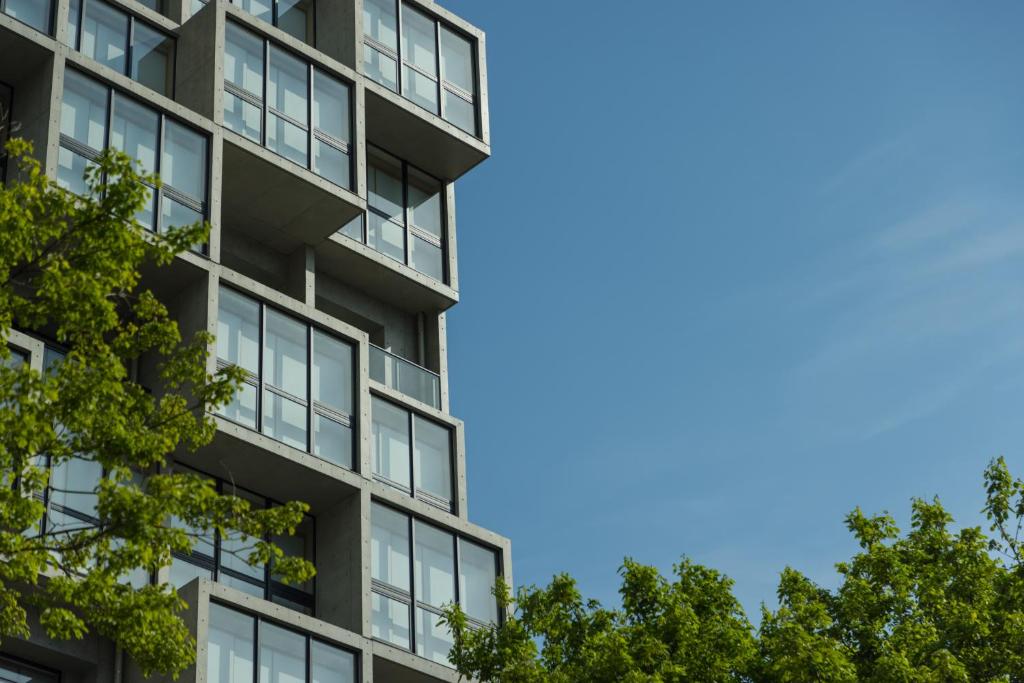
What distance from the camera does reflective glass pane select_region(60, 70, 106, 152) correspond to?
3266 cm

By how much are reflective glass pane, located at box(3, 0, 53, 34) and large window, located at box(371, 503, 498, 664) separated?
1132 centimetres

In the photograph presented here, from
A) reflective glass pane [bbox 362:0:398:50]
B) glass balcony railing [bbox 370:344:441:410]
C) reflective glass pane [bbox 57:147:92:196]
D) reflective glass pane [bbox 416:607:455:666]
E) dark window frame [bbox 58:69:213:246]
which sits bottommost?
reflective glass pane [bbox 416:607:455:666]

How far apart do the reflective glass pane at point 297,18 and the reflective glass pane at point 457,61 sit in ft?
11.3

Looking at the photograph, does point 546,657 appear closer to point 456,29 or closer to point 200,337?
point 200,337

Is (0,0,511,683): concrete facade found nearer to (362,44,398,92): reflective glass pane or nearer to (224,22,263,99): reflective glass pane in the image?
(224,22,263,99): reflective glass pane

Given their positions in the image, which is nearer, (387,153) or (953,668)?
(953,668)

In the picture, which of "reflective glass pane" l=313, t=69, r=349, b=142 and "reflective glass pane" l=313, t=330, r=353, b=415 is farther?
"reflective glass pane" l=313, t=69, r=349, b=142

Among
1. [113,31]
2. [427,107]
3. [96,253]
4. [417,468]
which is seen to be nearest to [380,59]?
[427,107]

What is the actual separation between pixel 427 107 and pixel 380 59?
5.21 ft

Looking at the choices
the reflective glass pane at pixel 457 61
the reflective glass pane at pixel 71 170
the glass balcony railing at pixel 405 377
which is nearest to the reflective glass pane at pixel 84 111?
the reflective glass pane at pixel 71 170

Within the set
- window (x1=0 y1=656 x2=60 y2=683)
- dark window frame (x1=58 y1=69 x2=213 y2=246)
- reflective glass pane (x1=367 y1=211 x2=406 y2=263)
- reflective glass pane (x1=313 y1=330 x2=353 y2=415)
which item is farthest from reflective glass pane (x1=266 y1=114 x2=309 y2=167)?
window (x1=0 y1=656 x2=60 y2=683)

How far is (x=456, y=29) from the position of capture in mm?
43312

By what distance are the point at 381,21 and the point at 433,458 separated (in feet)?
35.9

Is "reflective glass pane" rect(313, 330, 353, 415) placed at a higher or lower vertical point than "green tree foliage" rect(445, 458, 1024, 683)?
higher
